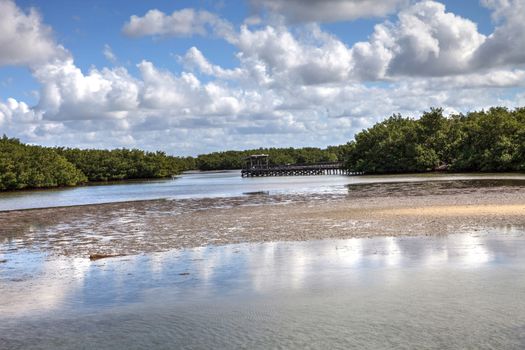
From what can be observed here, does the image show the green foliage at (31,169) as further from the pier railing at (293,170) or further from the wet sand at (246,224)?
the wet sand at (246,224)

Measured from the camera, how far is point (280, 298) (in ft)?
35.6

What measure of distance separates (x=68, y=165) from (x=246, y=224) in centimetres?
8195

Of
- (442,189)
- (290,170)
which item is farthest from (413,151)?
(442,189)

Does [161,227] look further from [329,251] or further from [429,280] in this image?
[429,280]

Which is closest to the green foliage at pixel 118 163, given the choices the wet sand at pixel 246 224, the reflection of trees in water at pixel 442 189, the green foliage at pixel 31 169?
the green foliage at pixel 31 169

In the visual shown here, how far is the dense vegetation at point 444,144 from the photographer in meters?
74.8

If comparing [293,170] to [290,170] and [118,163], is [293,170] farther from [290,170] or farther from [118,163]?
[118,163]

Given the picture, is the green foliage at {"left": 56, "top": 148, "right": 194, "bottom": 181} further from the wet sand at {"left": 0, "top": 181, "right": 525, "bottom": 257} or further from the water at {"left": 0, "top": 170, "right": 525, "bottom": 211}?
the wet sand at {"left": 0, "top": 181, "right": 525, "bottom": 257}

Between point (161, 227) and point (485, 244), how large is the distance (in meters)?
13.5

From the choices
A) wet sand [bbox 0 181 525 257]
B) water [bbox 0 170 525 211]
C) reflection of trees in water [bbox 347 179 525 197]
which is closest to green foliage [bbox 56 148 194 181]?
water [bbox 0 170 525 211]

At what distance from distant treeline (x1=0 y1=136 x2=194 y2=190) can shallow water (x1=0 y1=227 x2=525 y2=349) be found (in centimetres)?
7101

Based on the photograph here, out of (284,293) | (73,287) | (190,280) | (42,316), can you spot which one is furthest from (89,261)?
(284,293)

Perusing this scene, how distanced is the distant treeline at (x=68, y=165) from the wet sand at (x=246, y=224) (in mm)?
53051

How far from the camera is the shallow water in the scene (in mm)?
8617
